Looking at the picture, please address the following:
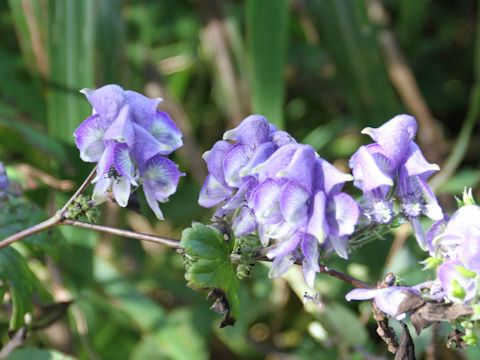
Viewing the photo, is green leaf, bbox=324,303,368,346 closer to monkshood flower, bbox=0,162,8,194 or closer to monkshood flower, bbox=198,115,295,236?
monkshood flower, bbox=198,115,295,236

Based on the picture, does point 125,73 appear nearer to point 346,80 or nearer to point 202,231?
point 346,80

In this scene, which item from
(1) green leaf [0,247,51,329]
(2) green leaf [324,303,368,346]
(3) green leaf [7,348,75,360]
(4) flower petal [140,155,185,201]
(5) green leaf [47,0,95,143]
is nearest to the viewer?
(4) flower petal [140,155,185,201]

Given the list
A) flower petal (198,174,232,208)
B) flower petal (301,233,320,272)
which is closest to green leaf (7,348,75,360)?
flower petal (198,174,232,208)

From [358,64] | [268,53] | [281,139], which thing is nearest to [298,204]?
[281,139]

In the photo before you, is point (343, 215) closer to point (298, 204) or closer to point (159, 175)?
point (298, 204)

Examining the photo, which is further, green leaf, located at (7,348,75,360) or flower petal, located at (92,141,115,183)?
green leaf, located at (7,348,75,360)
